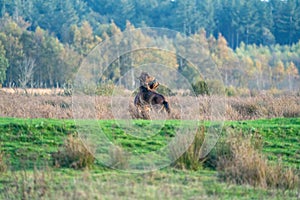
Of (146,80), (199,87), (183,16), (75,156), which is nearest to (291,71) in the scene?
(183,16)

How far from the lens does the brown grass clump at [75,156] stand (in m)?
11.0

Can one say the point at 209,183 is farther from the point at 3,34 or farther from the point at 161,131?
the point at 3,34

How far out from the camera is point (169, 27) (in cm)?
6869

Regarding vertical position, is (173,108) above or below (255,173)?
above

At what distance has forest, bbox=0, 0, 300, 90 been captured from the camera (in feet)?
161

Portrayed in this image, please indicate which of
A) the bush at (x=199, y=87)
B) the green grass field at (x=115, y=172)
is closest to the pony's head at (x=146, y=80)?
the green grass field at (x=115, y=172)

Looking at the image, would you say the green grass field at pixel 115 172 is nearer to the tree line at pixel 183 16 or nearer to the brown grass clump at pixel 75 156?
the brown grass clump at pixel 75 156

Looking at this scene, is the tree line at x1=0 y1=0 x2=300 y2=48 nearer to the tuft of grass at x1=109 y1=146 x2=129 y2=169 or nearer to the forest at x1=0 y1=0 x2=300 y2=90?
the forest at x1=0 y1=0 x2=300 y2=90

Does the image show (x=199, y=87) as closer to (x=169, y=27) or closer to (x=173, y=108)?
(x=173, y=108)

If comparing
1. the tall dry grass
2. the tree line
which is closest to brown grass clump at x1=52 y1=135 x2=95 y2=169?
the tall dry grass

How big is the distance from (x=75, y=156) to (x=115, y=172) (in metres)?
0.75

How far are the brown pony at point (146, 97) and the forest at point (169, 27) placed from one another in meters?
31.1

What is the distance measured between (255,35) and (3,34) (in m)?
31.6

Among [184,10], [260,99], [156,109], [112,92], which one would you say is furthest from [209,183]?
[184,10]
